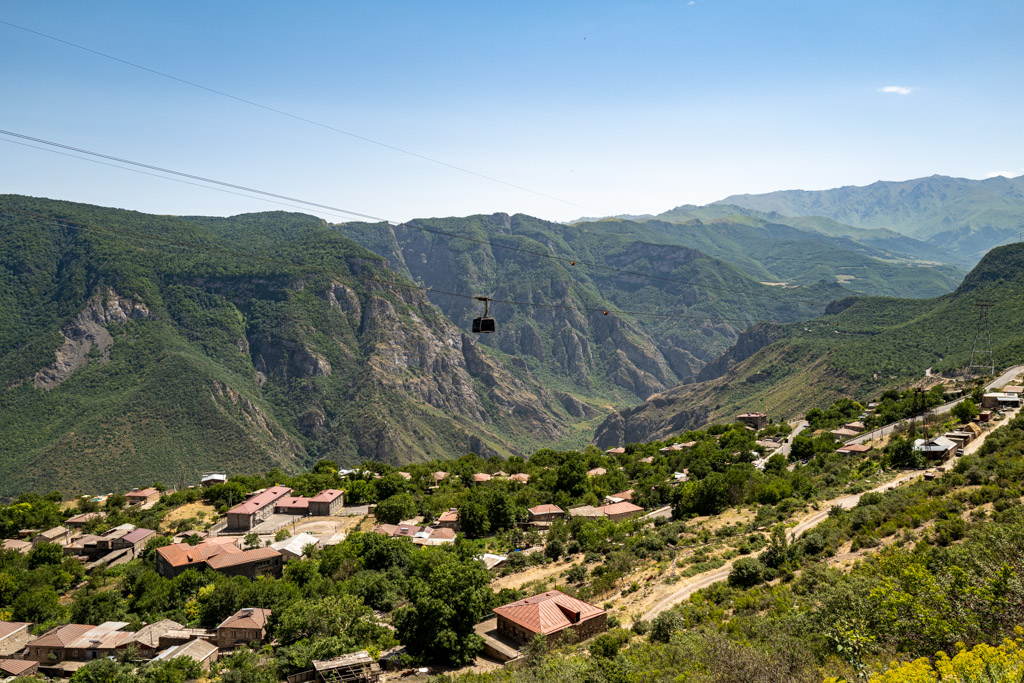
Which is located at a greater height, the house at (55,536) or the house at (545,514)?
the house at (545,514)

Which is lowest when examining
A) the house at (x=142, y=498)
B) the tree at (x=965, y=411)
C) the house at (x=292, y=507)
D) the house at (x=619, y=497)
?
the house at (x=142, y=498)

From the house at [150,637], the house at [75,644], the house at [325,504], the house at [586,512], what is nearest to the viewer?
the house at [150,637]

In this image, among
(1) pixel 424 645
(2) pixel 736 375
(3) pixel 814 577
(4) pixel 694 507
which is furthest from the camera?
(2) pixel 736 375

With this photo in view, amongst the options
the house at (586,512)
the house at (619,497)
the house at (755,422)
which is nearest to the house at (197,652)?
the house at (586,512)

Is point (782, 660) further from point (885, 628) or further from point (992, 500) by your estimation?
point (992, 500)

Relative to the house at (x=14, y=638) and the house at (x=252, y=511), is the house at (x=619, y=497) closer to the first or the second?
the house at (x=252, y=511)

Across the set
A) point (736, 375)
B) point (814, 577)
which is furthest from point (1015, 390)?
point (736, 375)

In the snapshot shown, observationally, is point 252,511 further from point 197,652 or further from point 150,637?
point 197,652
